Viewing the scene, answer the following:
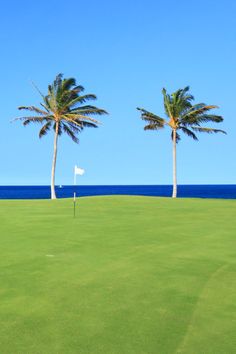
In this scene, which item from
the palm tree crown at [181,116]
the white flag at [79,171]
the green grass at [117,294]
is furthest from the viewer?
the palm tree crown at [181,116]

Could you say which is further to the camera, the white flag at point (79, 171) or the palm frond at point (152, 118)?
the palm frond at point (152, 118)

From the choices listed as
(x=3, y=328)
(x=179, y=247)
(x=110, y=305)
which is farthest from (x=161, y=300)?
(x=179, y=247)

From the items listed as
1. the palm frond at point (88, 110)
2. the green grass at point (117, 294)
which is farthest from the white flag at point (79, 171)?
the palm frond at point (88, 110)

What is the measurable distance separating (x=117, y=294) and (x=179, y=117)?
41779 millimetres

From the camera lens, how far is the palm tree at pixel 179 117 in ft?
152

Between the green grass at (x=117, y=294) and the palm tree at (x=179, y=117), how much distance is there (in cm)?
3307

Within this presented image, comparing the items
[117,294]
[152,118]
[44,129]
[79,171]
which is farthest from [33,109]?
[117,294]

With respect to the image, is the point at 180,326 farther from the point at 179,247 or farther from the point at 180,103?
the point at 180,103

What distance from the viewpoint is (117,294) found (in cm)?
748

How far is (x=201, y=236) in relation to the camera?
15180 mm

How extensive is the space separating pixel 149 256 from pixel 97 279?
114 inches

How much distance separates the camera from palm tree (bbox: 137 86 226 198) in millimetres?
46406

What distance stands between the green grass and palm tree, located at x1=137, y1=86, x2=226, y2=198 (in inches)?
1302

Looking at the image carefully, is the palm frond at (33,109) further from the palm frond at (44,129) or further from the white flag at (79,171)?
the white flag at (79,171)
